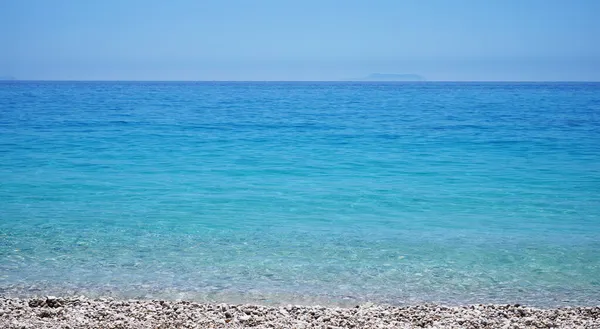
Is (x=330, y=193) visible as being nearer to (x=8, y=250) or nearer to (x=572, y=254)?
(x=572, y=254)

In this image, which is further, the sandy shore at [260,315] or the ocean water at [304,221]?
the ocean water at [304,221]

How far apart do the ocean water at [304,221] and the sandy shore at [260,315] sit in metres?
0.71

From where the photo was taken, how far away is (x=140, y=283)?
7.81 metres

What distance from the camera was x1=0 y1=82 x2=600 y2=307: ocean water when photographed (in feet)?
25.7

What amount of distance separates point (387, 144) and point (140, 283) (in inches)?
682

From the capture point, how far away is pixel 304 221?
36.7 feet

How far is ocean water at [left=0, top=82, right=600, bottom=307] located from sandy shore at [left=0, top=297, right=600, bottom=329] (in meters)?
0.71

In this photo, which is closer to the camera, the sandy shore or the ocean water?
the sandy shore

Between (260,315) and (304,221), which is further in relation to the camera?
(304,221)

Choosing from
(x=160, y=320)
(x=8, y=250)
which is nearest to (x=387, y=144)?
(x=8, y=250)

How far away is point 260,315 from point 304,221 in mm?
4848

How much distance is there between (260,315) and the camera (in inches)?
251

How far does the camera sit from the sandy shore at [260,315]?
19.8 feet

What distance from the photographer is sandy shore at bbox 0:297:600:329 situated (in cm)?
603
